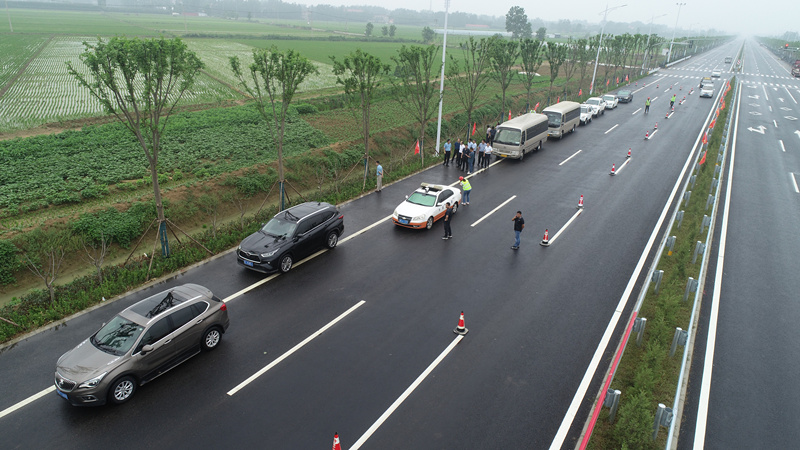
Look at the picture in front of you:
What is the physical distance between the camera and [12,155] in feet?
77.5

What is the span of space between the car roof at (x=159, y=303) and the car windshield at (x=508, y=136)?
74.4 ft

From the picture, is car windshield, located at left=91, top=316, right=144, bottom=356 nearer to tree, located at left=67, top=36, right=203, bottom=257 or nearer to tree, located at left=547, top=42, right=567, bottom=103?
tree, located at left=67, top=36, right=203, bottom=257

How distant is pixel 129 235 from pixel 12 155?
10765 millimetres

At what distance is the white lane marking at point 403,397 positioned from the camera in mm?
9484

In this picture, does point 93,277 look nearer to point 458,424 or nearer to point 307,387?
point 307,387

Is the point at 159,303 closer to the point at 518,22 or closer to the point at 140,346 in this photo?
the point at 140,346

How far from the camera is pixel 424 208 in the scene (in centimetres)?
1998

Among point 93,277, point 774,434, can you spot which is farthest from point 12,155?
point 774,434

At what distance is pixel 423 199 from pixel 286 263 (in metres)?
6.97

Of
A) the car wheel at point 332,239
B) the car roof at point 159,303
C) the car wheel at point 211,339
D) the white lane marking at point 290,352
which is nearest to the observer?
the white lane marking at point 290,352

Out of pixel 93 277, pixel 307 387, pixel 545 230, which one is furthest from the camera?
pixel 545 230

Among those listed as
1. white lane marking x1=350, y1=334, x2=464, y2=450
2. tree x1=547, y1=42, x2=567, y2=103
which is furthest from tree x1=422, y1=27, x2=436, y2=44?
white lane marking x1=350, y1=334, x2=464, y2=450

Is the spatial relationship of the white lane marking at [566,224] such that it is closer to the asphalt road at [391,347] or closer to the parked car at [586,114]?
the asphalt road at [391,347]

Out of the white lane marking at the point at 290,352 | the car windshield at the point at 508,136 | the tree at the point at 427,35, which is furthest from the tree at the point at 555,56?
the tree at the point at 427,35
